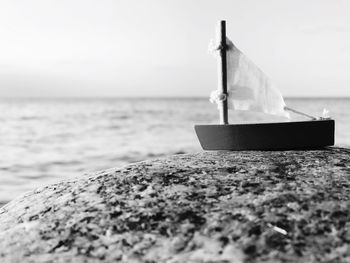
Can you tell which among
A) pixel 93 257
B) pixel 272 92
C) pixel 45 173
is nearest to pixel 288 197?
pixel 93 257

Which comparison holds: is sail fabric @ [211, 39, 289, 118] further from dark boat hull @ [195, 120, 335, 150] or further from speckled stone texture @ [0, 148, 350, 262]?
speckled stone texture @ [0, 148, 350, 262]

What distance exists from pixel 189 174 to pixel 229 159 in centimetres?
54

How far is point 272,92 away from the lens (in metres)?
4.46

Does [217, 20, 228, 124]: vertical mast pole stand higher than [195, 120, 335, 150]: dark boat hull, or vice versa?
[217, 20, 228, 124]: vertical mast pole

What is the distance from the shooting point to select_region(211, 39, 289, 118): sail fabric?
4402 mm

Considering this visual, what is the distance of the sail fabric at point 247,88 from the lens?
173 inches

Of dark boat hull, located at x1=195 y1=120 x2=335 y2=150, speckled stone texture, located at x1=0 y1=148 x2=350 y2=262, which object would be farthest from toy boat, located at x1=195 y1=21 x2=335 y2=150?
speckled stone texture, located at x1=0 y1=148 x2=350 y2=262

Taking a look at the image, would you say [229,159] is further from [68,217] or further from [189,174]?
[68,217]

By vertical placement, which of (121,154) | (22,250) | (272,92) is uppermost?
(272,92)

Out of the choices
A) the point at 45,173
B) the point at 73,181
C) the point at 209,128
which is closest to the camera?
the point at 73,181

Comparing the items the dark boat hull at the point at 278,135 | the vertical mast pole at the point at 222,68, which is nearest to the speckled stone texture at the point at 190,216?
the dark boat hull at the point at 278,135

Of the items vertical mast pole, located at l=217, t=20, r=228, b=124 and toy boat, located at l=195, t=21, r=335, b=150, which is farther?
vertical mast pole, located at l=217, t=20, r=228, b=124

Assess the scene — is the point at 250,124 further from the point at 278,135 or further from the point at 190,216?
the point at 190,216

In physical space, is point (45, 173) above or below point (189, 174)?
below
